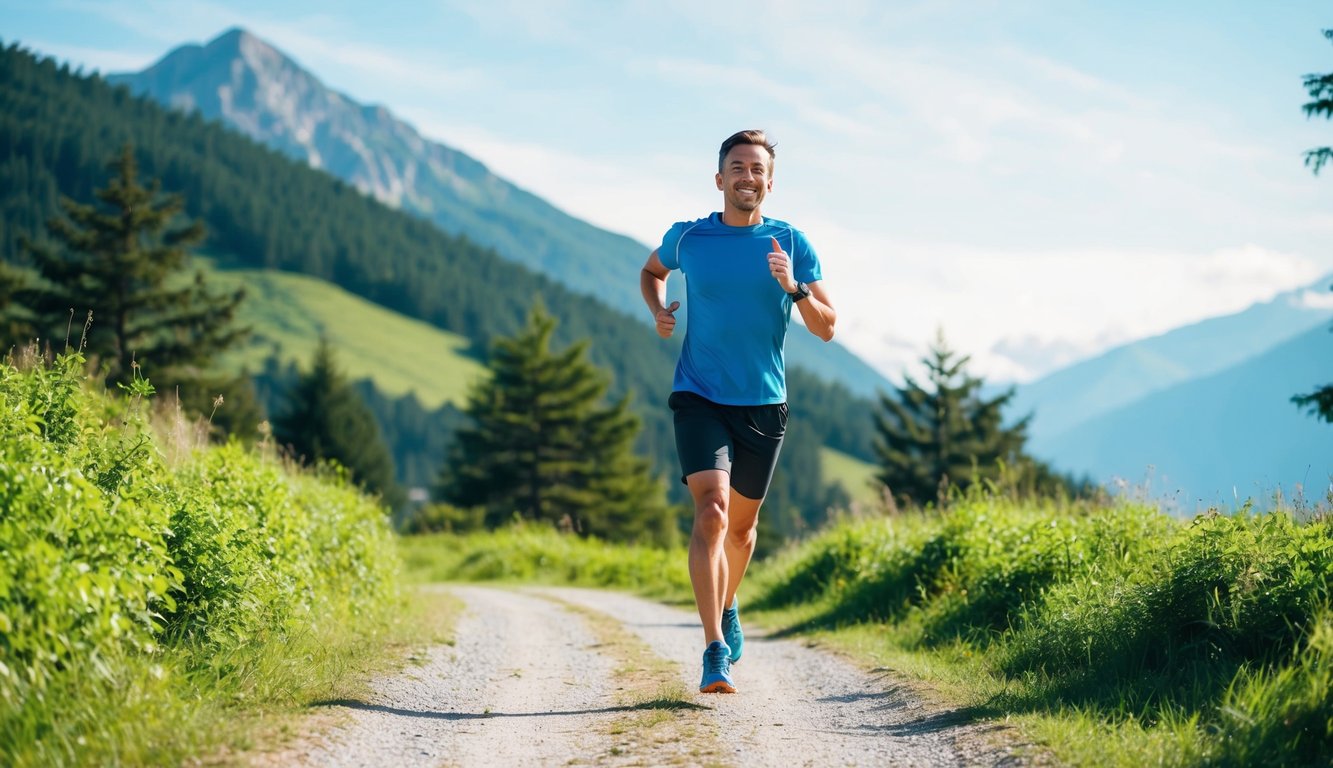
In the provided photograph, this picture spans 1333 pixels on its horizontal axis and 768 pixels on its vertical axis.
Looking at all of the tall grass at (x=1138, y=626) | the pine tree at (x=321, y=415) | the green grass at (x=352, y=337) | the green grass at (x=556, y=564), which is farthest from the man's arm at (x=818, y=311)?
the green grass at (x=352, y=337)

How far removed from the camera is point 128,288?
111ft

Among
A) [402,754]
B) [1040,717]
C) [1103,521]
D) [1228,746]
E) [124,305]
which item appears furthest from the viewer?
[124,305]

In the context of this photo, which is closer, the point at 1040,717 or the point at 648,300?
the point at 1040,717

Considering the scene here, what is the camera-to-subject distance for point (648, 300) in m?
6.68

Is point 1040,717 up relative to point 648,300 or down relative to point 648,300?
down

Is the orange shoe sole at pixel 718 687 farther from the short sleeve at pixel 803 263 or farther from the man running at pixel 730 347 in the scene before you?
the short sleeve at pixel 803 263

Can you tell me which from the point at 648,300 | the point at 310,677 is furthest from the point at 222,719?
the point at 648,300

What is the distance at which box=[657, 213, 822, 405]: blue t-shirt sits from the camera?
19.6 feet

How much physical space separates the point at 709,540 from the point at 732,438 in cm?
62

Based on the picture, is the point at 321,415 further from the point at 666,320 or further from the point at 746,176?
the point at 746,176

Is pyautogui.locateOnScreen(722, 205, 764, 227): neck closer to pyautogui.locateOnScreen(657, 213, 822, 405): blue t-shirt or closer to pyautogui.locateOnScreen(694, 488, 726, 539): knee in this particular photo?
pyautogui.locateOnScreen(657, 213, 822, 405): blue t-shirt

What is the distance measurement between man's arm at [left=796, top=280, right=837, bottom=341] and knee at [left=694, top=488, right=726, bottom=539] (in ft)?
3.51

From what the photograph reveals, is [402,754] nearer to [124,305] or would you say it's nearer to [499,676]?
[499,676]

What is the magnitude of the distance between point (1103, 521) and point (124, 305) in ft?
109
